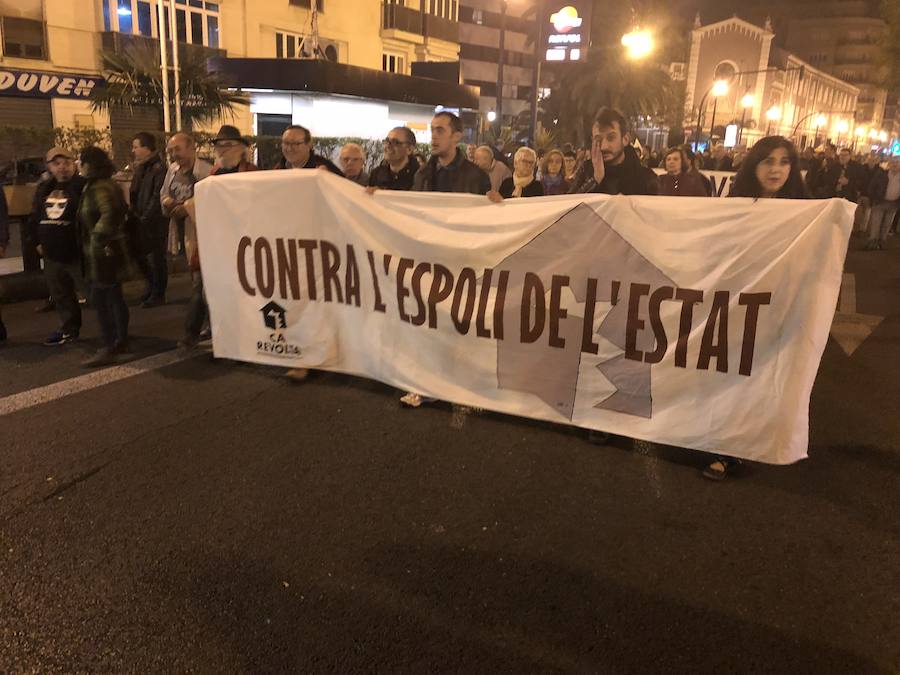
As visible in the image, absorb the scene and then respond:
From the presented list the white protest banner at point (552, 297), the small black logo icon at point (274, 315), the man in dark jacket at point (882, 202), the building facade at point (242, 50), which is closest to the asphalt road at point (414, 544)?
the white protest banner at point (552, 297)

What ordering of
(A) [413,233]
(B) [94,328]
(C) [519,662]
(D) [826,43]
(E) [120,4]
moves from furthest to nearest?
(D) [826,43]
(E) [120,4]
(B) [94,328]
(A) [413,233]
(C) [519,662]

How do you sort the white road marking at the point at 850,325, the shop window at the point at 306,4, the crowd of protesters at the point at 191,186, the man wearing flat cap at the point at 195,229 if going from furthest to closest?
the shop window at the point at 306,4, the white road marking at the point at 850,325, the man wearing flat cap at the point at 195,229, the crowd of protesters at the point at 191,186

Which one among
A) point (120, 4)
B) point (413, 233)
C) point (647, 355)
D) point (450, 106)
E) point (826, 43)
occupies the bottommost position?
point (647, 355)

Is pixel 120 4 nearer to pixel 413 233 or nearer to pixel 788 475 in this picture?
pixel 413 233

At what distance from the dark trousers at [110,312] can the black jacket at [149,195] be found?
1.54 m

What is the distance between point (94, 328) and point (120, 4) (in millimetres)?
22785

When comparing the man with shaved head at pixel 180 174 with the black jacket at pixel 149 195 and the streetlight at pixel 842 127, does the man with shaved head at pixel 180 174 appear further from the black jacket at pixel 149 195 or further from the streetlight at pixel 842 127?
the streetlight at pixel 842 127

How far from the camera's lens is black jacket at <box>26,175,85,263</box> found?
20.4 feet

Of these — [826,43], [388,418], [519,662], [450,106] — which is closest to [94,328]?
[388,418]

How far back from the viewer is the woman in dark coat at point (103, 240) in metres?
5.71

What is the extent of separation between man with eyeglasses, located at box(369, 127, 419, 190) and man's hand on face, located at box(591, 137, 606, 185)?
1.73 metres

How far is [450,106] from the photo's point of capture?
32.5m

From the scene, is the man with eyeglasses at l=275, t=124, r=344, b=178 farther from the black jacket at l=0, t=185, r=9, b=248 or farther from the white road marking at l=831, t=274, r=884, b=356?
the white road marking at l=831, t=274, r=884, b=356

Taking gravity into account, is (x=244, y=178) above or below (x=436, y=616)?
above
